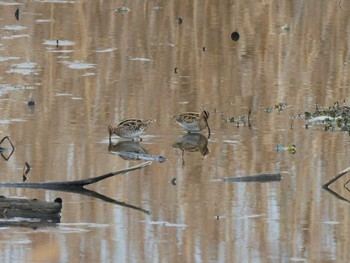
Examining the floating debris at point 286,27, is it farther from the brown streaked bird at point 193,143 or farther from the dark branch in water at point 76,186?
the dark branch in water at point 76,186

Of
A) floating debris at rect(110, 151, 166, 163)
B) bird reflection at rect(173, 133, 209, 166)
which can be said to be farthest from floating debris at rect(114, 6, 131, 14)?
floating debris at rect(110, 151, 166, 163)

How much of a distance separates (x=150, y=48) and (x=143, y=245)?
9315 millimetres

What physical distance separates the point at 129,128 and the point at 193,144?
1.90ft

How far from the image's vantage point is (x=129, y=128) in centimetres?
1119

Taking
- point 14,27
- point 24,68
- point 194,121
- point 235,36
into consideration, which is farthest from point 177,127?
point 14,27

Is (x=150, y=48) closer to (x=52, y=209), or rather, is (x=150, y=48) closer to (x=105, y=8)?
(x=105, y=8)

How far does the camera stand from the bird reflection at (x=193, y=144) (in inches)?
432

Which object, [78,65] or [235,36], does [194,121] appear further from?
[235,36]

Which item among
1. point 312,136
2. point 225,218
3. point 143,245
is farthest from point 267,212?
point 312,136

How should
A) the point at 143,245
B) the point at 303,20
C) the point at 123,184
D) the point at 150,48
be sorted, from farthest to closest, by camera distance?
the point at 303,20, the point at 150,48, the point at 123,184, the point at 143,245

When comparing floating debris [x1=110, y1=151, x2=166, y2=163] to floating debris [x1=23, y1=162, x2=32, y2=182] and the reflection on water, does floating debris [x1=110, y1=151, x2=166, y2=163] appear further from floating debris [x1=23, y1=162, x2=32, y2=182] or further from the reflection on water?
floating debris [x1=23, y1=162, x2=32, y2=182]

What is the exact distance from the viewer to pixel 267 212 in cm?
882

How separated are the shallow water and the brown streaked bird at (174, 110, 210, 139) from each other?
155 mm

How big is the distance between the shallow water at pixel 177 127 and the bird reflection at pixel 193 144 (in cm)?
6
